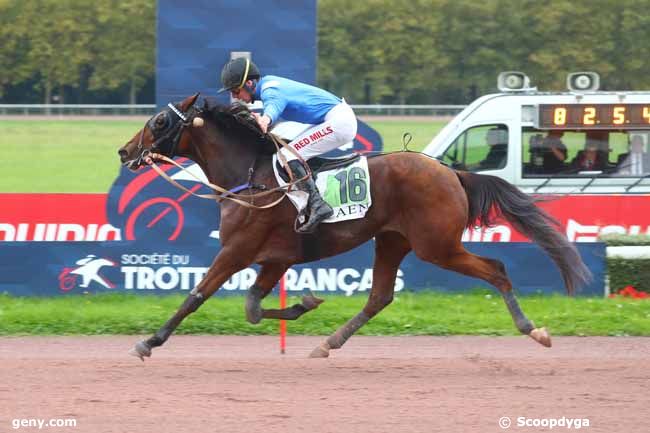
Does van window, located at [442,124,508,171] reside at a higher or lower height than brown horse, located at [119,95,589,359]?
higher

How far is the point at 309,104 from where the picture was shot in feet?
26.6

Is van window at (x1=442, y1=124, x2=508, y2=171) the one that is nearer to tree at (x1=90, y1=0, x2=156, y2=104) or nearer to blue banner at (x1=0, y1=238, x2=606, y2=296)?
blue banner at (x1=0, y1=238, x2=606, y2=296)

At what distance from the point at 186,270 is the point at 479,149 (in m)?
4.18

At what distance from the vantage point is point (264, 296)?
27.2 ft

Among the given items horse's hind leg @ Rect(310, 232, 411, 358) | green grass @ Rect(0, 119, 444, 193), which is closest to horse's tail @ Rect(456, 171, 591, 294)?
horse's hind leg @ Rect(310, 232, 411, 358)

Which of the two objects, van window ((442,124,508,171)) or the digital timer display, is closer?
the digital timer display

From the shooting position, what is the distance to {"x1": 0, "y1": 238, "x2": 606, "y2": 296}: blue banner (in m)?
10.8

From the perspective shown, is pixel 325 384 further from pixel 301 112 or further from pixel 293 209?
pixel 301 112

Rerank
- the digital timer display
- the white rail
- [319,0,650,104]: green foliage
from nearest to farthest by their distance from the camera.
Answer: the digital timer display
the white rail
[319,0,650,104]: green foliage

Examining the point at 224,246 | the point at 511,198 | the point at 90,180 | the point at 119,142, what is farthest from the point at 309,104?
the point at 119,142

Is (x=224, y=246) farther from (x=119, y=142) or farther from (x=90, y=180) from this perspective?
(x=119, y=142)

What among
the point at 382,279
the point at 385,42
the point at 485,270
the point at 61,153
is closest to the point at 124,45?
the point at 385,42

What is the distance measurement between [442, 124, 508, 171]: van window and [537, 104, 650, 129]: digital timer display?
1.67 feet

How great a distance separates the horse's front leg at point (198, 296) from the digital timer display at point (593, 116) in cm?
608
